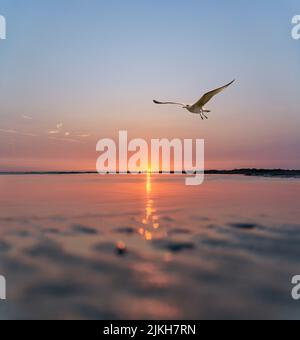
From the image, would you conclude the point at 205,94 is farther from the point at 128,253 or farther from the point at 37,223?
the point at 37,223

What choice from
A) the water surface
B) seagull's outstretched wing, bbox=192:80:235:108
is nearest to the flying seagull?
seagull's outstretched wing, bbox=192:80:235:108

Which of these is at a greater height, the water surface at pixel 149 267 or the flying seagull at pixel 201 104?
the flying seagull at pixel 201 104

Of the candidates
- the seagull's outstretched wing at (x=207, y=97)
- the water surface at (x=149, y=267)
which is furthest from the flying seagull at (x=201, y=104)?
the water surface at (x=149, y=267)

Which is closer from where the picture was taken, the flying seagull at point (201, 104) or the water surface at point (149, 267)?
the water surface at point (149, 267)

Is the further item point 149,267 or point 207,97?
point 207,97

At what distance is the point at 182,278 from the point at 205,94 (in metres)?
6.45

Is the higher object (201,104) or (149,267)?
(201,104)

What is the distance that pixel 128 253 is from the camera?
43.4 ft

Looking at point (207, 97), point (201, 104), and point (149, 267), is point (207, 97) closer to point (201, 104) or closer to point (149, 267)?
point (201, 104)

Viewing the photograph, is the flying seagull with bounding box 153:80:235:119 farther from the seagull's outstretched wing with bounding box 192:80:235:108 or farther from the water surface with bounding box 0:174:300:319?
the water surface with bounding box 0:174:300:319

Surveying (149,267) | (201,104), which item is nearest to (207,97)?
(201,104)

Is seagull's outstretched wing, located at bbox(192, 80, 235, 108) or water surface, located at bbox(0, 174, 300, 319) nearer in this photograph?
water surface, located at bbox(0, 174, 300, 319)

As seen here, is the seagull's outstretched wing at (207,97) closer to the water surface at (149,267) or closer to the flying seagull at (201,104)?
the flying seagull at (201,104)

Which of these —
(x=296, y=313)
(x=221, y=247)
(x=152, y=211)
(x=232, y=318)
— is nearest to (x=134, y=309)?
(x=232, y=318)
